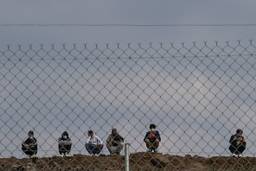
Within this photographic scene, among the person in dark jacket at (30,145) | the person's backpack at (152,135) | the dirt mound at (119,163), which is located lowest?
the person in dark jacket at (30,145)

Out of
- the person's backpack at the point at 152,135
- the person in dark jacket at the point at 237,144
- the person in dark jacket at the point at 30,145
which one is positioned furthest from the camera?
the person's backpack at the point at 152,135

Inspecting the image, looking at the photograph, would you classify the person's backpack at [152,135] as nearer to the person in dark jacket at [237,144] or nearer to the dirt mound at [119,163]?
the person in dark jacket at [237,144]

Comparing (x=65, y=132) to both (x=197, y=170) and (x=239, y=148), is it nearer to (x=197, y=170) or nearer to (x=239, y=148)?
(x=239, y=148)

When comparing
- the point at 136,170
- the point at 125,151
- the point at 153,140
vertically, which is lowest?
the point at 125,151

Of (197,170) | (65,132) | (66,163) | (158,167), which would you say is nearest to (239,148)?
→ (65,132)

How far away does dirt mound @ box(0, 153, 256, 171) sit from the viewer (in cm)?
1023

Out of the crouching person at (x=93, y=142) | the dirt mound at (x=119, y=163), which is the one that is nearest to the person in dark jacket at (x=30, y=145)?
the crouching person at (x=93, y=142)

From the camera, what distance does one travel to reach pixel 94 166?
12.8 meters

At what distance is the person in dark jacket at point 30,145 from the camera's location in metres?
6.02

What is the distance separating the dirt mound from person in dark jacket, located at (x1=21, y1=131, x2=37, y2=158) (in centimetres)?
203

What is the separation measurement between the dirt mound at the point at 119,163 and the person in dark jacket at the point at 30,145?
6.67 ft

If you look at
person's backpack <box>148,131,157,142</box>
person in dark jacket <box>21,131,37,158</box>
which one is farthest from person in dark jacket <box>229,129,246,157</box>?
person in dark jacket <box>21,131,37,158</box>

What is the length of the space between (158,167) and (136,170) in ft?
Result: 1.66

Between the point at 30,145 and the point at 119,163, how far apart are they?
26.9 ft
